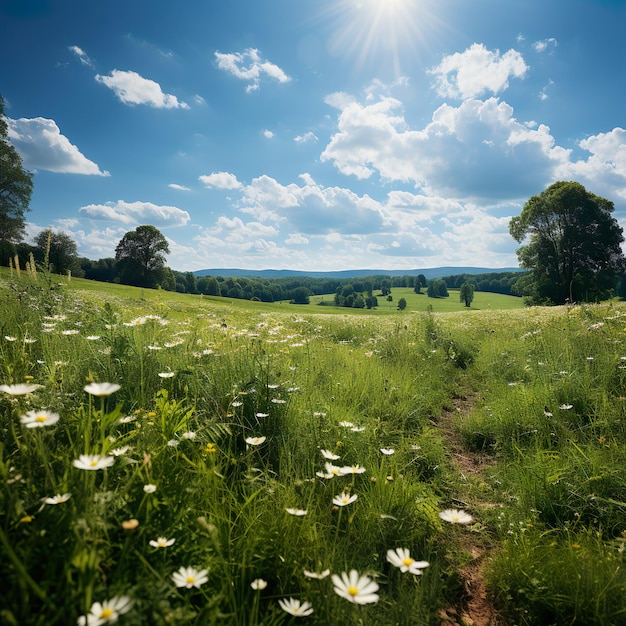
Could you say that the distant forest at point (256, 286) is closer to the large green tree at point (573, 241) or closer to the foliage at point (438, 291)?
the foliage at point (438, 291)

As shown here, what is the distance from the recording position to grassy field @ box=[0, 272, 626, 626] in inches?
57.8

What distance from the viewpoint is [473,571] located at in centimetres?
245

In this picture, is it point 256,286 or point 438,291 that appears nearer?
point 256,286

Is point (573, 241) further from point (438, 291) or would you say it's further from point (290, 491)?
point (438, 291)

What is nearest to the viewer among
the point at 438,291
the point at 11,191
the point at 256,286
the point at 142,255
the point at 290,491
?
the point at 290,491

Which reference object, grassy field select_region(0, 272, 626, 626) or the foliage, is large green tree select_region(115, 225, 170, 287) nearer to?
grassy field select_region(0, 272, 626, 626)

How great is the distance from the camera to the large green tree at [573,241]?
36.7 m

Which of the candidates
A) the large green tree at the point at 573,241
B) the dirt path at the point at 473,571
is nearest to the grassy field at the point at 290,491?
the dirt path at the point at 473,571

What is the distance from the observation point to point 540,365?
5.49m

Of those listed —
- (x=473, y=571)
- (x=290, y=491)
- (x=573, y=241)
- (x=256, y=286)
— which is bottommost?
(x=473, y=571)

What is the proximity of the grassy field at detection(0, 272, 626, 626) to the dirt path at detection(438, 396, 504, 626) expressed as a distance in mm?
18

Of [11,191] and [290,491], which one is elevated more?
[11,191]

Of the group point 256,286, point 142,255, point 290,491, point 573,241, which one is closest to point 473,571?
point 290,491

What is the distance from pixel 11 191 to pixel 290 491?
4829cm
